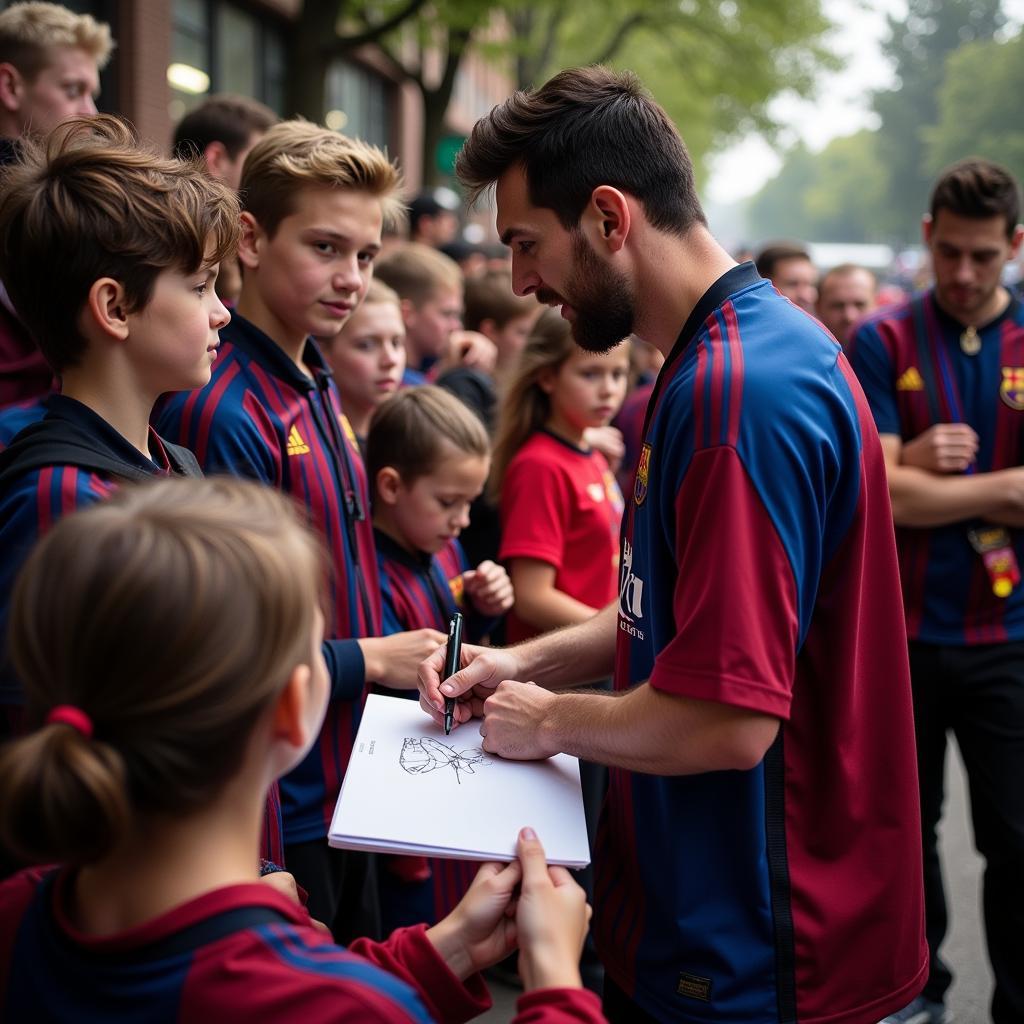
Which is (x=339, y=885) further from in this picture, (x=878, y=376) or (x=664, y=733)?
(x=878, y=376)

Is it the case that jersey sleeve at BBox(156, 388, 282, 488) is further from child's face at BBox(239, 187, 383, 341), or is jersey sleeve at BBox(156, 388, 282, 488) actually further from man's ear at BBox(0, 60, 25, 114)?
man's ear at BBox(0, 60, 25, 114)

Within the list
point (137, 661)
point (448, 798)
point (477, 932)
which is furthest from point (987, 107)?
point (137, 661)

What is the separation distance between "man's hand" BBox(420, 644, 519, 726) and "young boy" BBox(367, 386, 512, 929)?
86 centimetres

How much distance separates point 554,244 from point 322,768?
55.2 inches

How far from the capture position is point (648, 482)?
1.89 m

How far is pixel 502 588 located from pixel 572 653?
919 millimetres

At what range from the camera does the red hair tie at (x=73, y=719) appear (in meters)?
1.15

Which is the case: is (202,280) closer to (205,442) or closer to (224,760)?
(205,442)

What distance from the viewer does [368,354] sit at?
3676mm

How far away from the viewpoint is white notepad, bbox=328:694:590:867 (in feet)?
5.40

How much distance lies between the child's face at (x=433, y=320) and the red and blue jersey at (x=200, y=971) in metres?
4.08

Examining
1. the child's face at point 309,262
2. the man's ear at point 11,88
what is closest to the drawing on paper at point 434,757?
the child's face at point 309,262

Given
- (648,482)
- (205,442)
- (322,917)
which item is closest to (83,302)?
(205,442)

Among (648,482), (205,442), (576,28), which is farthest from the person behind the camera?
(576,28)
